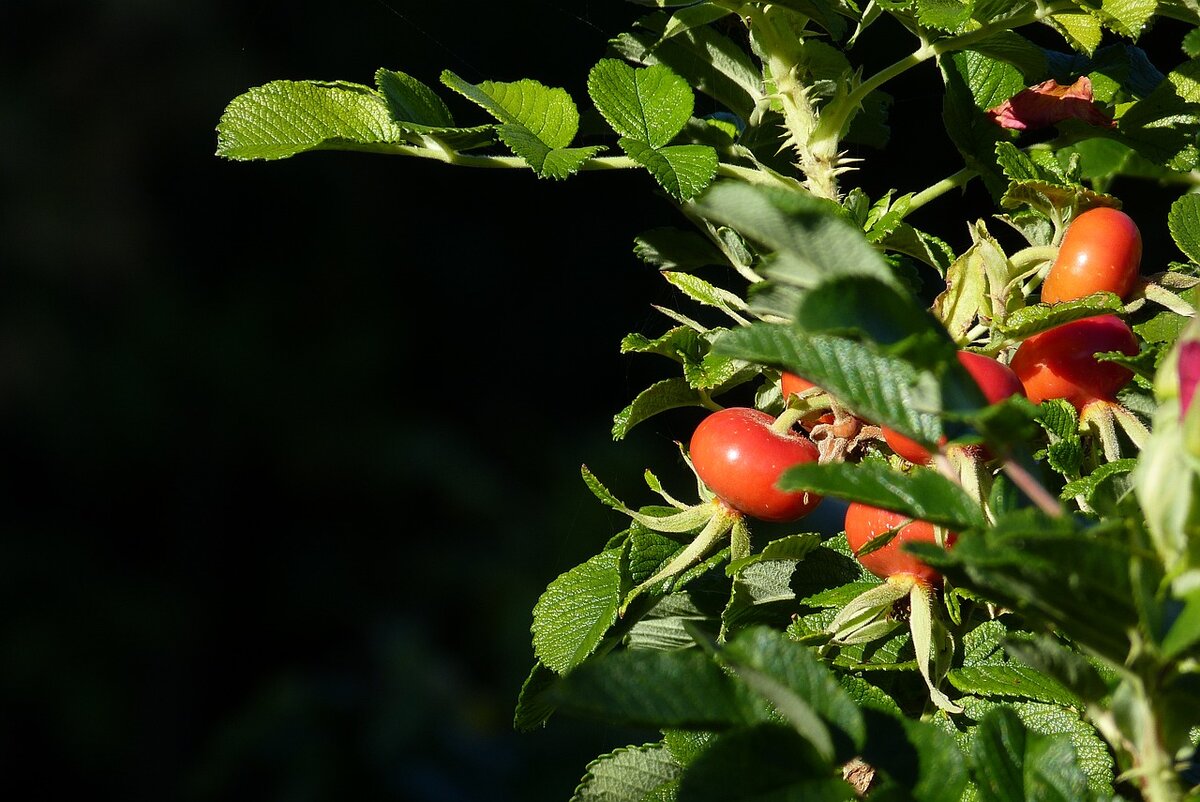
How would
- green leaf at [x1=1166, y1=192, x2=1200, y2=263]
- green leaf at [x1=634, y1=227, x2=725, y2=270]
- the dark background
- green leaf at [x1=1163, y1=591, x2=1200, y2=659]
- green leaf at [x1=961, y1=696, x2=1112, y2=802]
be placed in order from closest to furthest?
1. green leaf at [x1=1163, y1=591, x2=1200, y2=659]
2. green leaf at [x1=961, y1=696, x2=1112, y2=802]
3. green leaf at [x1=1166, y1=192, x2=1200, y2=263]
4. green leaf at [x1=634, y1=227, x2=725, y2=270]
5. the dark background

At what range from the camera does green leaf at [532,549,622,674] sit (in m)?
0.56

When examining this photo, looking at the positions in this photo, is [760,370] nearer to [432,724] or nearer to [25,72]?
[432,724]

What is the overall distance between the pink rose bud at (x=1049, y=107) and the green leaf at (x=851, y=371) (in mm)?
316

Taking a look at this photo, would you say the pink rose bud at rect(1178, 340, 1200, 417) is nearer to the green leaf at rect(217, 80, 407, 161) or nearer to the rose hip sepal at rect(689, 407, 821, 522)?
the rose hip sepal at rect(689, 407, 821, 522)

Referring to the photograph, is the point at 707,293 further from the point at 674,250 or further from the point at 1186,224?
the point at 1186,224

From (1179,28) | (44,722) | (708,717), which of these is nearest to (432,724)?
(44,722)

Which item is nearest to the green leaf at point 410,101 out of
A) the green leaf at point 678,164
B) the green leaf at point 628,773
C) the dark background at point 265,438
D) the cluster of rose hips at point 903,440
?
the green leaf at point 678,164

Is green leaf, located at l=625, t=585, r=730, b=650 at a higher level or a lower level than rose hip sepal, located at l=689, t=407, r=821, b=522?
lower

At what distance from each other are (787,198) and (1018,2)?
0.33 metres

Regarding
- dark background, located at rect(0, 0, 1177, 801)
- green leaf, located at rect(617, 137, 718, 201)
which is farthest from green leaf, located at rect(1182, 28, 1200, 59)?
A: dark background, located at rect(0, 0, 1177, 801)

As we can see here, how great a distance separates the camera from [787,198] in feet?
1.06

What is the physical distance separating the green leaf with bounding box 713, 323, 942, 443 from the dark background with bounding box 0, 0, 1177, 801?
2390mm

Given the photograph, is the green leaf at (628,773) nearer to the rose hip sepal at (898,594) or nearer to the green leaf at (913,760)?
the rose hip sepal at (898,594)

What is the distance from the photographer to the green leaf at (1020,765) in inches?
13.2
